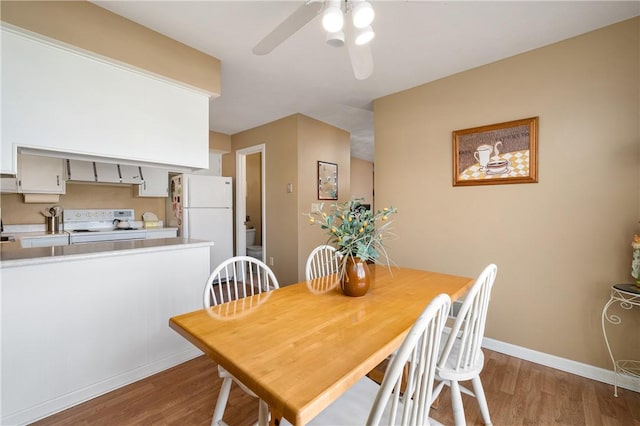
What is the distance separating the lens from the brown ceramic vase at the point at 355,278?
1.41 metres

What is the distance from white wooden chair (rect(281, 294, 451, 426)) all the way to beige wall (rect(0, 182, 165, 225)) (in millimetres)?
3852

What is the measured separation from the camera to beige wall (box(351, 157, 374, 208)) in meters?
6.86

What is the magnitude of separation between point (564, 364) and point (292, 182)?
315 cm

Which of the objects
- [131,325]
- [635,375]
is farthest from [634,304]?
[131,325]

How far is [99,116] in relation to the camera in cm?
180

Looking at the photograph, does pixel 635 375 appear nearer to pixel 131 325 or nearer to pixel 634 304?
pixel 634 304

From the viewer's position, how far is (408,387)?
758 mm

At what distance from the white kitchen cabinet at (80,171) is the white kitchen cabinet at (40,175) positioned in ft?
0.27

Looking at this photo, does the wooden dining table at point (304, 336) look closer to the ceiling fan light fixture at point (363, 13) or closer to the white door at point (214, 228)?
the ceiling fan light fixture at point (363, 13)

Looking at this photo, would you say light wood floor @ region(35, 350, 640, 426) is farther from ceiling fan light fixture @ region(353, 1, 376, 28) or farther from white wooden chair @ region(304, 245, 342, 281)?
Answer: ceiling fan light fixture @ region(353, 1, 376, 28)

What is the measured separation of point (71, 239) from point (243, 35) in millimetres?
2779

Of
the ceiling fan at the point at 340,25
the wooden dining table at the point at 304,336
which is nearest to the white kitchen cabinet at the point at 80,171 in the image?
the ceiling fan at the point at 340,25

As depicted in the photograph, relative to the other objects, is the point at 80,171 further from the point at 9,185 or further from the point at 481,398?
the point at 481,398

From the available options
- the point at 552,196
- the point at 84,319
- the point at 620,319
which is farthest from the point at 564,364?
the point at 84,319
